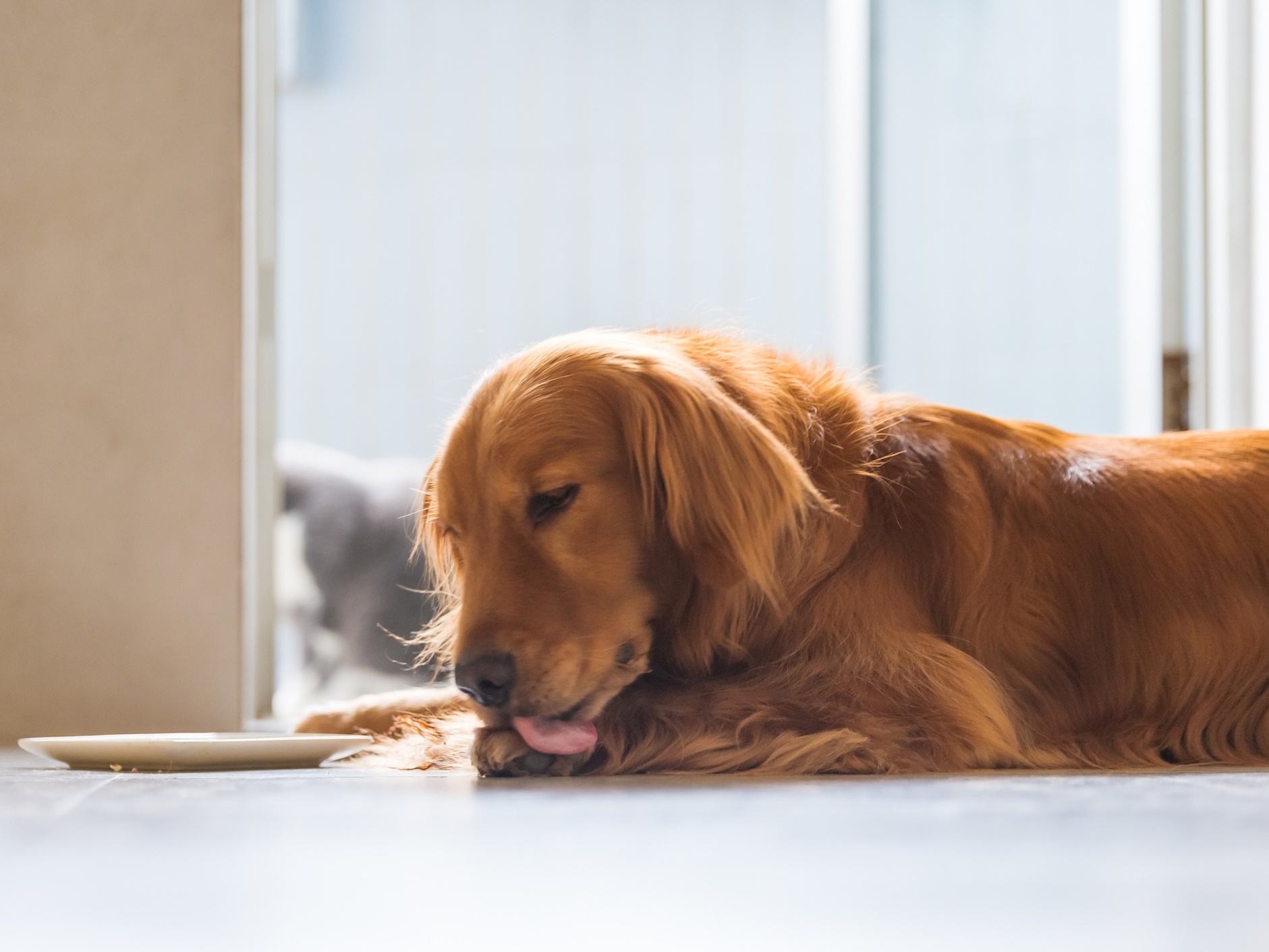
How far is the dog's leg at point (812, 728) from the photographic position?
1.34 m

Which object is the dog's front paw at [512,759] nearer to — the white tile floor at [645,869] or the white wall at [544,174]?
the white tile floor at [645,869]

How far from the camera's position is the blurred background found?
Result: 2980mm

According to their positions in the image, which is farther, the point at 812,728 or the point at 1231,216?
the point at 1231,216

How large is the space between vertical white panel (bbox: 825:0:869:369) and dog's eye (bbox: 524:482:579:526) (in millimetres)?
1719

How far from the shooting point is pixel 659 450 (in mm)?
1427

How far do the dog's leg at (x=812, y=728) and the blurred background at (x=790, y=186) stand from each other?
165cm

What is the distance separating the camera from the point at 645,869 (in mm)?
690

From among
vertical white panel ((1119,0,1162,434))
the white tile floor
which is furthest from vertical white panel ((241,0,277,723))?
vertical white panel ((1119,0,1162,434))

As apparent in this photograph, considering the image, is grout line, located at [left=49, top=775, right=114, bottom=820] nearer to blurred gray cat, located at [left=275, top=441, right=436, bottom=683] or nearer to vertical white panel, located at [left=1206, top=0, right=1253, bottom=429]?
blurred gray cat, located at [left=275, top=441, right=436, bottom=683]

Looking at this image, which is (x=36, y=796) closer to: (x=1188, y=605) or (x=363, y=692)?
(x=1188, y=605)

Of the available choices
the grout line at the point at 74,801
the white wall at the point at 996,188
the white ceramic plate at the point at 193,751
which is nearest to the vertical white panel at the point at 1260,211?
the white wall at the point at 996,188

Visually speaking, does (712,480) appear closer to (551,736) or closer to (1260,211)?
(551,736)

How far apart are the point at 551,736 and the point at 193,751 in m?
0.46

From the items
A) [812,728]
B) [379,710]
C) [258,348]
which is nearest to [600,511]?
[812,728]
